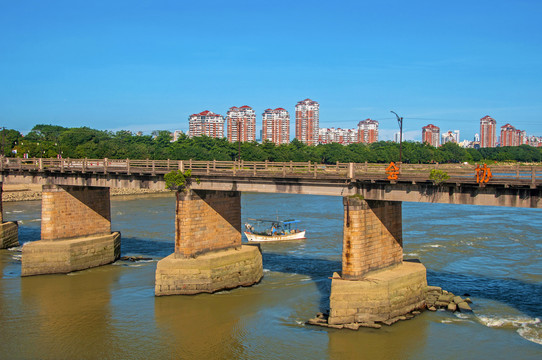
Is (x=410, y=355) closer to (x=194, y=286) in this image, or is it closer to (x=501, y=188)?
(x=501, y=188)

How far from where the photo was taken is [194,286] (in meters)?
29.0

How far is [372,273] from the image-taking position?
2548cm

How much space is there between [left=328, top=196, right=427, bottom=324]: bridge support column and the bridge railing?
6.37 ft

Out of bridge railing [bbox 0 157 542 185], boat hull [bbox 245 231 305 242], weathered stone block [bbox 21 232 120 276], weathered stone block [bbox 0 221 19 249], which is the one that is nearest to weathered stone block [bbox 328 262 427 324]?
bridge railing [bbox 0 157 542 185]

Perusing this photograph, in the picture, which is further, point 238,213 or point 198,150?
point 198,150

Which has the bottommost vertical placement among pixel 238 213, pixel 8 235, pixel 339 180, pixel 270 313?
pixel 270 313

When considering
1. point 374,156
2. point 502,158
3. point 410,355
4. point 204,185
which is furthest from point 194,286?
point 502,158

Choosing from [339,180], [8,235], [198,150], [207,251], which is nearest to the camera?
[339,180]

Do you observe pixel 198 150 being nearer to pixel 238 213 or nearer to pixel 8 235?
pixel 8 235

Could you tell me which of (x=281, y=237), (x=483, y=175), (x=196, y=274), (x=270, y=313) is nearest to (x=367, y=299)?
(x=270, y=313)

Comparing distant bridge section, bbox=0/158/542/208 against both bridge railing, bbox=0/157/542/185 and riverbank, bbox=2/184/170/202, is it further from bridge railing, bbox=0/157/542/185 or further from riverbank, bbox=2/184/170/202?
riverbank, bbox=2/184/170/202

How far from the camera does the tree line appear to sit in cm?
10031

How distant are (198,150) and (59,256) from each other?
90.1 m

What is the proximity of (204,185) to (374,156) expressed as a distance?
430 ft
